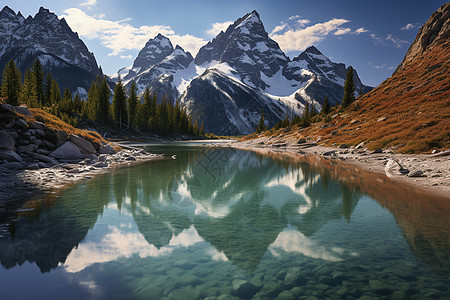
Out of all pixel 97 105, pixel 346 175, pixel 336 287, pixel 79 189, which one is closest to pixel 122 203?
pixel 79 189

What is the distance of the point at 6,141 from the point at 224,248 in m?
22.0

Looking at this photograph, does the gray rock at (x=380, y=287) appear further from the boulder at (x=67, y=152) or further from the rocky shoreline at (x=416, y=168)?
the boulder at (x=67, y=152)

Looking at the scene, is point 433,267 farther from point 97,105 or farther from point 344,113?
point 97,105

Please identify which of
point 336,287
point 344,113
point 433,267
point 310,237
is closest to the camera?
point 336,287

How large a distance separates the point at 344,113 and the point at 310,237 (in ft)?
233

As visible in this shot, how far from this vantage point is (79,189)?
15.1 m

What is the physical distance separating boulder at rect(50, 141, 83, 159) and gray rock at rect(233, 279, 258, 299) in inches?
947

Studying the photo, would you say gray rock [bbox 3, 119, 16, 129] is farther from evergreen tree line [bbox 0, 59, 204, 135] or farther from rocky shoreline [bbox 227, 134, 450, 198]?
evergreen tree line [bbox 0, 59, 204, 135]

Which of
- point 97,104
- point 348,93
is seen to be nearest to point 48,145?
point 97,104

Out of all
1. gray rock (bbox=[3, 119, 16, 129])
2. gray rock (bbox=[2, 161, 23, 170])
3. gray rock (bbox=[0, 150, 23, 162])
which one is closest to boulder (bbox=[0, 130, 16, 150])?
gray rock (bbox=[0, 150, 23, 162])

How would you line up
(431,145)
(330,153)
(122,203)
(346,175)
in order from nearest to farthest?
(122,203)
(346,175)
(431,145)
(330,153)

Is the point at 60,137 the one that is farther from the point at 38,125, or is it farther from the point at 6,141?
the point at 6,141

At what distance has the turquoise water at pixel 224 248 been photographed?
218 inches

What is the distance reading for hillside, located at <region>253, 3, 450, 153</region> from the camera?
2845cm
